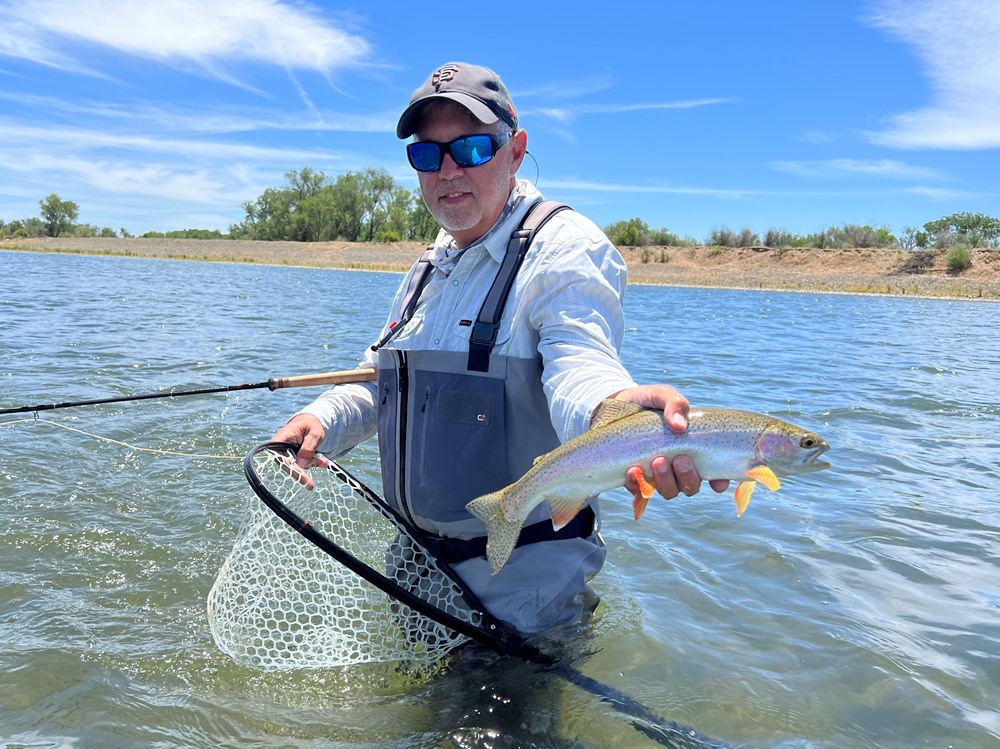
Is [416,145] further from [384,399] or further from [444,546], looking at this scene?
[444,546]

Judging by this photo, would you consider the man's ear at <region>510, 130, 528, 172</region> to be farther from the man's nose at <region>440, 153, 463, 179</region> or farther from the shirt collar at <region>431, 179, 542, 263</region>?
the man's nose at <region>440, 153, 463, 179</region>

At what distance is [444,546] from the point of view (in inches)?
141

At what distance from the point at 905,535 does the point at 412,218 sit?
296 feet

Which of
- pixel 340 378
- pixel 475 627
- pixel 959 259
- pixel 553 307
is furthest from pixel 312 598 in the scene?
pixel 959 259

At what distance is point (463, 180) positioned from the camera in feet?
11.0

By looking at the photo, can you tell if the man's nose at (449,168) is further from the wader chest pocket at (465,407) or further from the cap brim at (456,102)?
the wader chest pocket at (465,407)

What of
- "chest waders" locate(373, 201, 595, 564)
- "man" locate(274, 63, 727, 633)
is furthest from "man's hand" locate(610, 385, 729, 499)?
"chest waders" locate(373, 201, 595, 564)

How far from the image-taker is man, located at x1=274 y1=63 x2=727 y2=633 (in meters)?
3.04

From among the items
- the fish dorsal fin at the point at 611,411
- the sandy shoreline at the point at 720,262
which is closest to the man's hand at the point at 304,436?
the fish dorsal fin at the point at 611,411

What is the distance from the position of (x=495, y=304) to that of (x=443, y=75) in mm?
1024

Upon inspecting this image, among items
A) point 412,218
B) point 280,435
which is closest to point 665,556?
point 280,435

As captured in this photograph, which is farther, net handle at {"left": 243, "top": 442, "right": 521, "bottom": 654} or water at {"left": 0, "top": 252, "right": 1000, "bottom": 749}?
water at {"left": 0, "top": 252, "right": 1000, "bottom": 749}

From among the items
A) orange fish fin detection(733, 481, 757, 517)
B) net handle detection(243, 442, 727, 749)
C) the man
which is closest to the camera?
orange fish fin detection(733, 481, 757, 517)

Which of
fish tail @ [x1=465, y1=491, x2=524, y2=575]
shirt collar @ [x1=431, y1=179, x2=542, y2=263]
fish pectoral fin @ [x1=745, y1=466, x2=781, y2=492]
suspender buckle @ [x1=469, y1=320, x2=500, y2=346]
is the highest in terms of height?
shirt collar @ [x1=431, y1=179, x2=542, y2=263]
